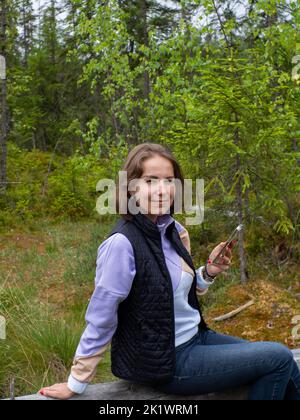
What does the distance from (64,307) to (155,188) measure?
4.05 m

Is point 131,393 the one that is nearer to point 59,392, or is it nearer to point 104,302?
point 59,392

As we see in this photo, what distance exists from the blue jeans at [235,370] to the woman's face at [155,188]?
1.95 ft

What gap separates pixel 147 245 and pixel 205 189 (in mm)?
3216

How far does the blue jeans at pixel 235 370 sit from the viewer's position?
2.14 meters

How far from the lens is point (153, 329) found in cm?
211

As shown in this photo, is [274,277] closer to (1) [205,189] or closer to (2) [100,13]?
(1) [205,189]

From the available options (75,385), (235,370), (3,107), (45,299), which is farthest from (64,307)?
(3,107)

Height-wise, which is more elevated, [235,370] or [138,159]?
[138,159]

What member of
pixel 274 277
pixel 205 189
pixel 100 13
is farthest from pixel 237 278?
pixel 100 13

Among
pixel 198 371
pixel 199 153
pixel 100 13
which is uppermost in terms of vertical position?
pixel 100 13

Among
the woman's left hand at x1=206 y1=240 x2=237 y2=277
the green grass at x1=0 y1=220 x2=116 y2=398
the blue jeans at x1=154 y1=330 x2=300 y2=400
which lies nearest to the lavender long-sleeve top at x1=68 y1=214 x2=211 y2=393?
the blue jeans at x1=154 y1=330 x2=300 y2=400

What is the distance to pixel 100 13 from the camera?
24.7ft


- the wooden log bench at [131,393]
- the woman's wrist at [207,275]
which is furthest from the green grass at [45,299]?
the woman's wrist at [207,275]

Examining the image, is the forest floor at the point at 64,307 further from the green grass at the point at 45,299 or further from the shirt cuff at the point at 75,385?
the shirt cuff at the point at 75,385
